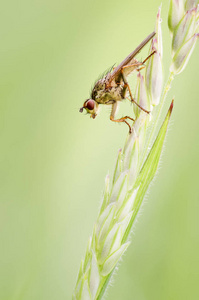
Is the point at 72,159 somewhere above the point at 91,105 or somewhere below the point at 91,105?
below

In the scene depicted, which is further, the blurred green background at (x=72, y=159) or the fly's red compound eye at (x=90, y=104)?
the blurred green background at (x=72, y=159)

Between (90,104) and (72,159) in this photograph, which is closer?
(90,104)

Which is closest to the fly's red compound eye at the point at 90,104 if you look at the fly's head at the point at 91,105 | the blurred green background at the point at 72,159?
the fly's head at the point at 91,105

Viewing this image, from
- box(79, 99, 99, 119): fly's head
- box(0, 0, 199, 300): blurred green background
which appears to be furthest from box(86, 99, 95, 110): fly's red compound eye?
box(0, 0, 199, 300): blurred green background

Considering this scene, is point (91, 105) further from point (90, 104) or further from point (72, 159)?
point (72, 159)

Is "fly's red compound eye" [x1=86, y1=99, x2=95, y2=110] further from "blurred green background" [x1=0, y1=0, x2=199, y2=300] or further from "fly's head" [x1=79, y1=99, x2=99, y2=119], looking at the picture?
"blurred green background" [x1=0, y1=0, x2=199, y2=300]

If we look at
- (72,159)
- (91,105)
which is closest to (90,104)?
(91,105)

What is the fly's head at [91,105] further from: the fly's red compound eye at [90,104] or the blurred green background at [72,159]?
the blurred green background at [72,159]

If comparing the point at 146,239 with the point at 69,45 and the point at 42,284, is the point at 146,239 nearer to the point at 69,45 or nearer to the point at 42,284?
the point at 42,284
